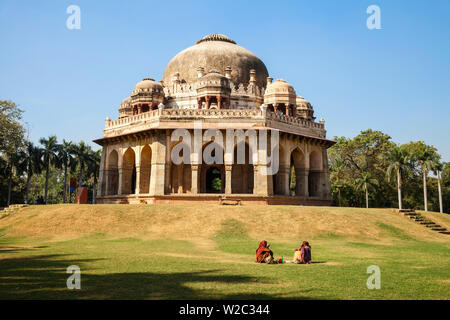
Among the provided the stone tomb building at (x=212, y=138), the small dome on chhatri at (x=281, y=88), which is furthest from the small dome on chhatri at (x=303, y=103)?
the small dome on chhatri at (x=281, y=88)

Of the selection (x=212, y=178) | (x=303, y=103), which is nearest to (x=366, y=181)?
(x=303, y=103)

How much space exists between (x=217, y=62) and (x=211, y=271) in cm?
Result: 2823

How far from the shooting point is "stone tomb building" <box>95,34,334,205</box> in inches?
1063

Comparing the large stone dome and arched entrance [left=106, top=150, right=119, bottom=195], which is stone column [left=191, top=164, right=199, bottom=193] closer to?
arched entrance [left=106, top=150, right=119, bottom=195]

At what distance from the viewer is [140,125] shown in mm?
29609

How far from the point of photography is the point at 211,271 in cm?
935

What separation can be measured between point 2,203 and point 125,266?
3902 cm

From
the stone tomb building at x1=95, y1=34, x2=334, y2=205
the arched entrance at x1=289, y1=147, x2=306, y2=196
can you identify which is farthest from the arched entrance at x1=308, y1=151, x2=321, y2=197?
the arched entrance at x1=289, y1=147, x2=306, y2=196

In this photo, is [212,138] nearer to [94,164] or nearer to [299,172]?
[299,172]

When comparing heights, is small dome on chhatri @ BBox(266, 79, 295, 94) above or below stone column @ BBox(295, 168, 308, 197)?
above

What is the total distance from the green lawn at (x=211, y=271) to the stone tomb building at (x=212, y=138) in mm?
10938

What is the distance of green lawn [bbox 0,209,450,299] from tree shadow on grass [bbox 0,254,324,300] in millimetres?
17
